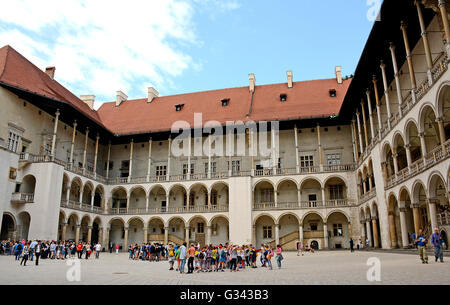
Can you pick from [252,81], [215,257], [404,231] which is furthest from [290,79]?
[215,257]

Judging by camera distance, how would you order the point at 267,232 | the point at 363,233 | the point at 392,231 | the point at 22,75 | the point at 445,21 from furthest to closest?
the point at 267,232 → the point at 363,233 → the point at 22,75 → the point at 392,231 → the point at 445,21

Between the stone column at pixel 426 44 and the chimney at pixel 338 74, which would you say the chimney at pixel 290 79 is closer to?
the chimney at pixel 338 74

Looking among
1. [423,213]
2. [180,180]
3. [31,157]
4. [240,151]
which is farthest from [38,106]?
[423,213]

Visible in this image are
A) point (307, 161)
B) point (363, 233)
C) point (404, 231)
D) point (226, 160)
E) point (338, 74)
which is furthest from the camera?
point (338, 74)

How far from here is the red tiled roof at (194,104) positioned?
29562mm

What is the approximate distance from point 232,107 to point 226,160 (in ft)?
18.1

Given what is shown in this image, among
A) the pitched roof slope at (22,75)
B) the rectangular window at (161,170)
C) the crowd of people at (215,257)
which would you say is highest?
the pitched roof slope at (22,75)

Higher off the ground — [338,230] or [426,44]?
[426,44]

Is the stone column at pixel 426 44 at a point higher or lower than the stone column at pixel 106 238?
higher

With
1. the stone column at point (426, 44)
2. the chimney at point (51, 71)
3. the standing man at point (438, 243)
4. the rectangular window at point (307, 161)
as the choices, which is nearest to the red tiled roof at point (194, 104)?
the chimney at point (51, 71)

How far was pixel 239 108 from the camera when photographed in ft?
118

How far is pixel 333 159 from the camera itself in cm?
3259

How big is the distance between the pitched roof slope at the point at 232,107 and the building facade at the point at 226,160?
148 mm

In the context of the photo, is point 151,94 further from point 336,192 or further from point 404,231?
point 404,231
